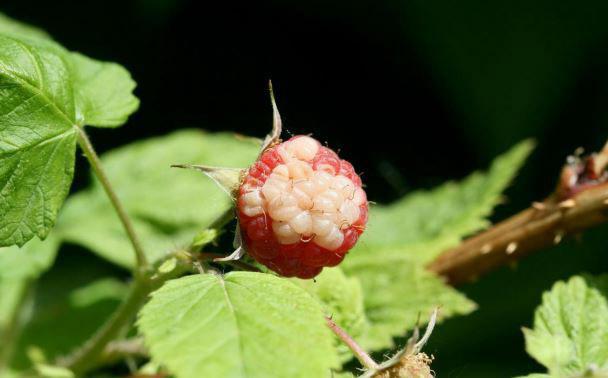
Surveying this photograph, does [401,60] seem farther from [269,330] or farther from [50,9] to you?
[269,330]

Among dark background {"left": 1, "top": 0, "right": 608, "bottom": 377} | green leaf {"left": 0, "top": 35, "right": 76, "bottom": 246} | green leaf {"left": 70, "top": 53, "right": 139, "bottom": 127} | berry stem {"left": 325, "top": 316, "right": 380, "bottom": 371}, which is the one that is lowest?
green leaf {"left": 0, "top": 35, "right": 76, "bottom": 246}

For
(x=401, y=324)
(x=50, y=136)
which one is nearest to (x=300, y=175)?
(x=50, y=136)

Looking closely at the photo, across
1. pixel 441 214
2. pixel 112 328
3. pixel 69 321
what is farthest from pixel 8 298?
pixel 441 214

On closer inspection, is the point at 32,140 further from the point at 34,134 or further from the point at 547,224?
the point at 547,224

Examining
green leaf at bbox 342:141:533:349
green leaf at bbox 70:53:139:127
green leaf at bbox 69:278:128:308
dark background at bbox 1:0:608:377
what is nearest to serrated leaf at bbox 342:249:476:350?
green leaf at bbox 342:141:533:349

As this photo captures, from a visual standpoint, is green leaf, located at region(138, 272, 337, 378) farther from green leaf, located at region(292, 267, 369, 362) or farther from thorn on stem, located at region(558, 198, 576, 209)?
thorn on stem, located at region(558, 198, 576, 209)

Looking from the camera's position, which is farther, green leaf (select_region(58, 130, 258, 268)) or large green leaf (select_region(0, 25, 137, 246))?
green leaf (select_region(58, 130, 258, 268))

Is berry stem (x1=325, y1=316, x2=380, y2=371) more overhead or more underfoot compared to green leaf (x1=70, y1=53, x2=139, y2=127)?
more overhead
